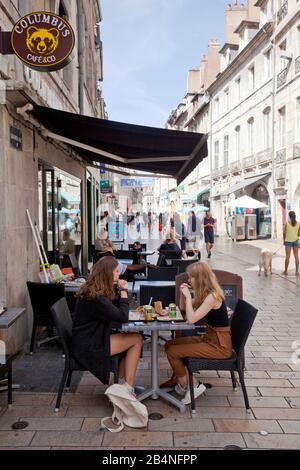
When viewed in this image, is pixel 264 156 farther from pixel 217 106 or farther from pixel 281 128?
pixel 217 106

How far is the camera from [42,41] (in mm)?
5148

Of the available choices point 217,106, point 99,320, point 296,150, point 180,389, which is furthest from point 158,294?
point 217,106

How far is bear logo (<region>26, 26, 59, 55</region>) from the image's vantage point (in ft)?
16.4

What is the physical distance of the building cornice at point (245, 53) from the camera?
26391 millimetres

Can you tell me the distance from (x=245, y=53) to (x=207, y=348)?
29427 mm

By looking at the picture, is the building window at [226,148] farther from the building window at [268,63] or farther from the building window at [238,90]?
the building window at [268,63]

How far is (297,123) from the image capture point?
2345 cm

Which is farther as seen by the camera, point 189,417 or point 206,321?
point 206,321

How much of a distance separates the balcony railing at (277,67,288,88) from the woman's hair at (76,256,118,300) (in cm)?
2327

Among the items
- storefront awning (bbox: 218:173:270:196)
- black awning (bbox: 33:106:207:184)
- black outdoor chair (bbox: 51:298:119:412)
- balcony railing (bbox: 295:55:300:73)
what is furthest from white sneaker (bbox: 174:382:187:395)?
storefront awning (bbox: 218:173:270:196)

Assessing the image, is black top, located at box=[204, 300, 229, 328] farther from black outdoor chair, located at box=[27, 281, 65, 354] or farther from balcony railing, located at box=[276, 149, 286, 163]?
balcony railing, located at box=[276, 149, 286, 163]

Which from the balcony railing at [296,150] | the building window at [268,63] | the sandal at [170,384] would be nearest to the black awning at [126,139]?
the sandal at [170,384]

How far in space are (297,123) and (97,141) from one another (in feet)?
61.3
